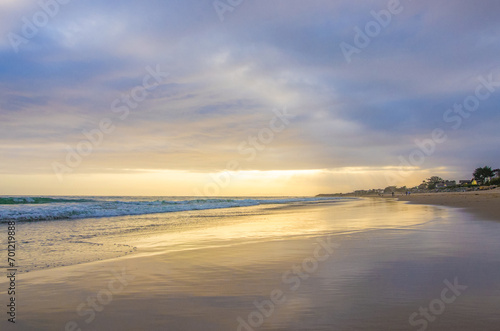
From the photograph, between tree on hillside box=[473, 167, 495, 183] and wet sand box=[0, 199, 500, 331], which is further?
tree on hillside box=[473, 167, 495, 183]

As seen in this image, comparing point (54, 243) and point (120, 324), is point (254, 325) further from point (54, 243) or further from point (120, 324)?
point (54, 243)

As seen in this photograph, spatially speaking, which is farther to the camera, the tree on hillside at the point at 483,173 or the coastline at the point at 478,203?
the tree on hillside at the point at 483,173

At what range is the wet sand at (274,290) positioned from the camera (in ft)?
12.7

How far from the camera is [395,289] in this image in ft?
16.0

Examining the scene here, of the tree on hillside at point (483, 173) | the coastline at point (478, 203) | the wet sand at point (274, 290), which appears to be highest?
the tree on hillside at point (483, 173)

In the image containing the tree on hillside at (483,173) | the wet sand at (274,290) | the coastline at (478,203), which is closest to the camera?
the wet sand at (274,290)

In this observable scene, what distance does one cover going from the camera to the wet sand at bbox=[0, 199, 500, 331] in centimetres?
386

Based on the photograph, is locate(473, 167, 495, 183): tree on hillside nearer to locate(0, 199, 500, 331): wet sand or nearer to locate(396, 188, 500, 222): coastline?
locate(396, 188, 500, 222): coastline

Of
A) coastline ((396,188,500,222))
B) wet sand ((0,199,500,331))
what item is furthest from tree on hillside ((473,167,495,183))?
wet sand ((0,199,500,331))

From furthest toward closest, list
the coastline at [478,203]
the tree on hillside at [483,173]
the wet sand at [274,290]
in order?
the tree on hillside at [483,173] < the coastline at [478,203] < the wet sand at [274,290]

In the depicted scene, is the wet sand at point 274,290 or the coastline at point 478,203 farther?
the coastline at point 478,203

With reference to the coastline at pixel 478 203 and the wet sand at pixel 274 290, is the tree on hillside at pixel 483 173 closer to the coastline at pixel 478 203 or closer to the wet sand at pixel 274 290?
the coastline at pixel 478 203

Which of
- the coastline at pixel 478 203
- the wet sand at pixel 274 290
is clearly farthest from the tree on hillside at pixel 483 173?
the wet sand at pixel 274 290

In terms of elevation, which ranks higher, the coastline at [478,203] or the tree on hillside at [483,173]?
the tree on hillside at [483,173]
